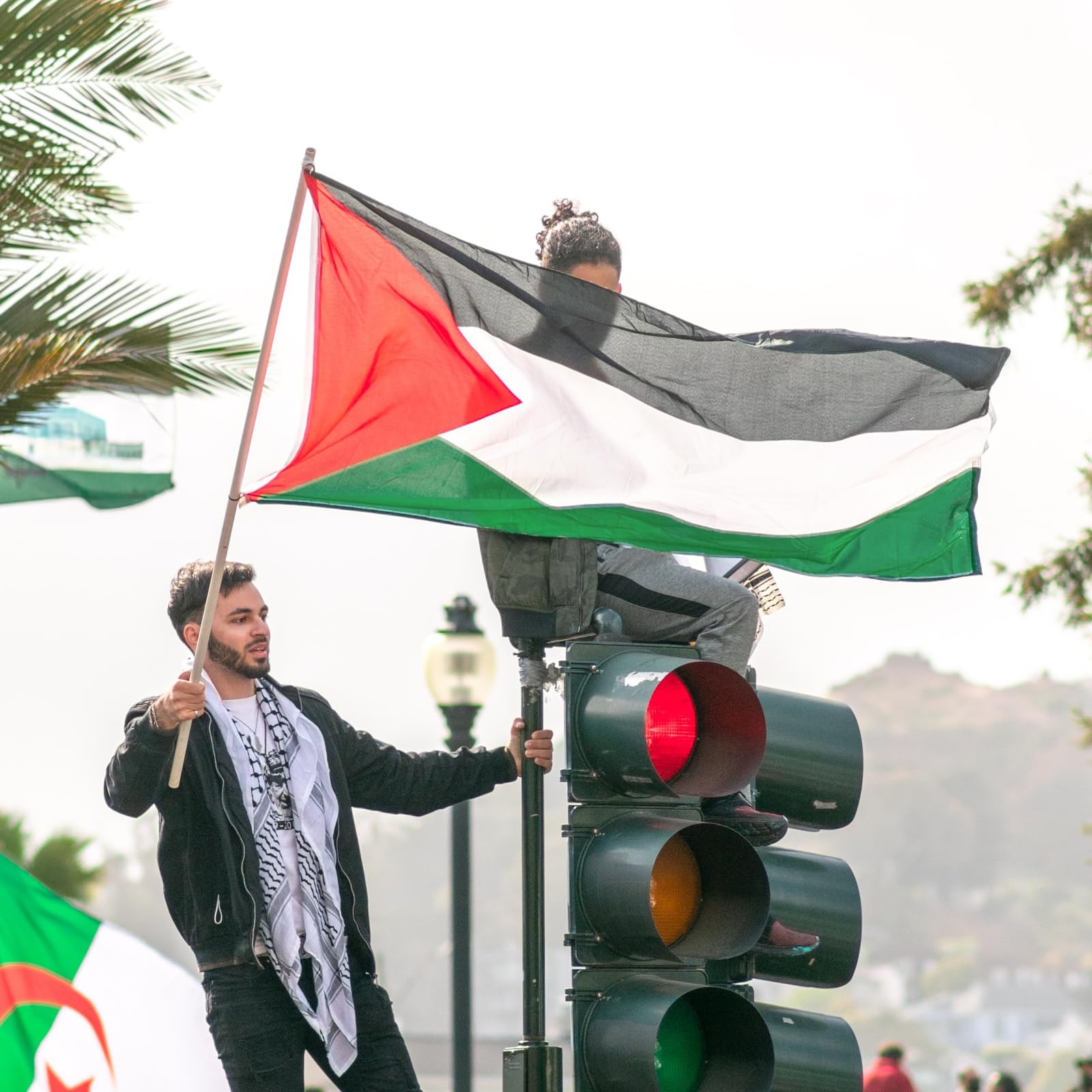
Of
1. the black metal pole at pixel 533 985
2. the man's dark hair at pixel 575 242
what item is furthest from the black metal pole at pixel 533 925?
the man's dark hair at pixel 575 242

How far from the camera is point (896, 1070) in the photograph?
15523 millimetres

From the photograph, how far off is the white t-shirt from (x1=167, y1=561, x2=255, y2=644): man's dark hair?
0.28m

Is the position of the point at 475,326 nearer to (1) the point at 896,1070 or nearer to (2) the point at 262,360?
(2) the point at 262,360

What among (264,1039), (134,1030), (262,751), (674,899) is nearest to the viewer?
(674,899)

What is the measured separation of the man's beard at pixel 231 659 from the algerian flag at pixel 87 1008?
6.32 ft

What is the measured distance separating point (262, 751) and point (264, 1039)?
2.68 ft

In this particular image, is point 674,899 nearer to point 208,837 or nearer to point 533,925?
point 533,925

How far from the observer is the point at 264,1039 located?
5.47 meters

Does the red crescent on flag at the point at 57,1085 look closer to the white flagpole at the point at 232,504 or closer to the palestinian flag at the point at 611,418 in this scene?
the white flagpole at the point at 232,504

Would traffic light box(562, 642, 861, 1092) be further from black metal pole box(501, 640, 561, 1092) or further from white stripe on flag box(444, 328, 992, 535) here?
white stripe on flag box(444, 328, 992, 535)

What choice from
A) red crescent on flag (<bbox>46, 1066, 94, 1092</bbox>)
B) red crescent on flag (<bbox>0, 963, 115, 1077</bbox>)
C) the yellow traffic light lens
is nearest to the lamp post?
red crescent on flag (<bbox>0, 963, 115, 1077</bbox>)

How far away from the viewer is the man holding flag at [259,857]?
5441 mm

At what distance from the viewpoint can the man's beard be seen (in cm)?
580

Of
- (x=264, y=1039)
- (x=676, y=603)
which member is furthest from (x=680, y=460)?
(x=264, y=1039)
